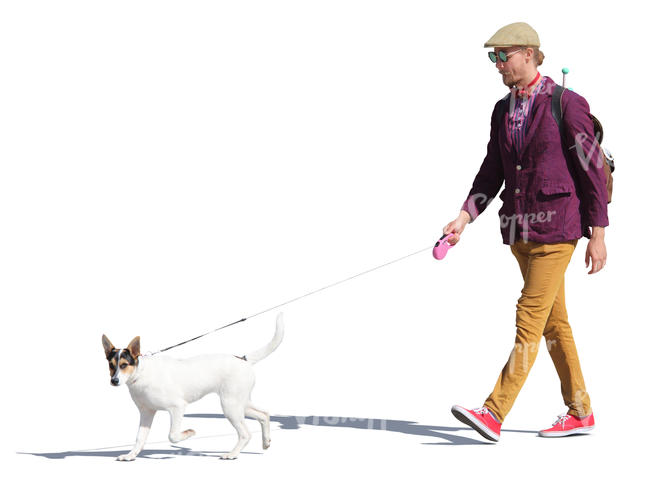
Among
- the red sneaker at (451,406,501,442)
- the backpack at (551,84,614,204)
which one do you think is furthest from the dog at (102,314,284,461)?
the backpack at (551,84,614,204)

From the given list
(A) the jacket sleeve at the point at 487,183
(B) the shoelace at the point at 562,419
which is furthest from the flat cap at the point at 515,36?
(B) the shoelace at the point at 562,419

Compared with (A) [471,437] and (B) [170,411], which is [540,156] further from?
(B) [170,411]

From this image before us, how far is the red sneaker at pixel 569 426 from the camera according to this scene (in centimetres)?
1031

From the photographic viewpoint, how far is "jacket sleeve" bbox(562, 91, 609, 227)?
9.91m

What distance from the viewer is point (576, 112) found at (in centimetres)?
994

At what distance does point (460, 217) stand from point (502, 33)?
4.59 ft

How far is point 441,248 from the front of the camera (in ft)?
33.5

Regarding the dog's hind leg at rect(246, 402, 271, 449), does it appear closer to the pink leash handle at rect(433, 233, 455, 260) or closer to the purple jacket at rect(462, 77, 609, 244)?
the pink leash handle at rect(433, 233, 455, 260)

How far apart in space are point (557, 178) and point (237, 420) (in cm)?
281

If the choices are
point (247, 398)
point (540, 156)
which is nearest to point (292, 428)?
point (247, 398)

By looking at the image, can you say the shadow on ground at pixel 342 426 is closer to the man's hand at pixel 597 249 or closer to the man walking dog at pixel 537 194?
the man walking dog at pixel 537 194

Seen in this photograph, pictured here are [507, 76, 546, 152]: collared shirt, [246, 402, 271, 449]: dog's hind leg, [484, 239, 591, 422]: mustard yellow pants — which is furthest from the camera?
[507, 76, 546, 152]: collared shirt

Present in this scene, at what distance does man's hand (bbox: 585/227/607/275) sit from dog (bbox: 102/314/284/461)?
2531 mm

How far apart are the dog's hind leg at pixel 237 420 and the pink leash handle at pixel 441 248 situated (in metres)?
1.85
